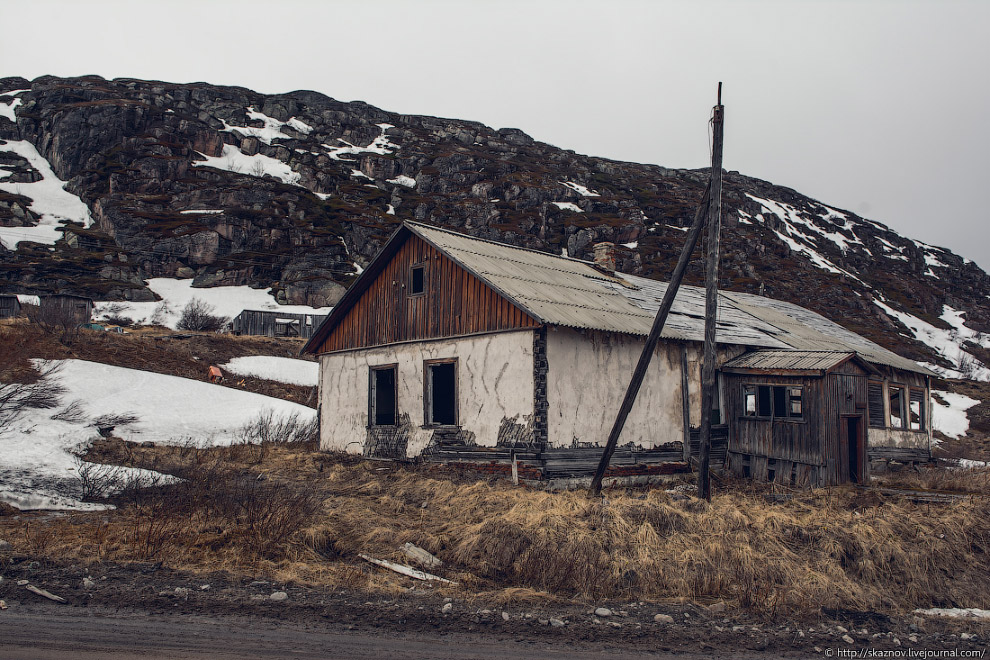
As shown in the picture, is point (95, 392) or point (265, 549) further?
point (95, 392)

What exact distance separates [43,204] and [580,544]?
98.4m

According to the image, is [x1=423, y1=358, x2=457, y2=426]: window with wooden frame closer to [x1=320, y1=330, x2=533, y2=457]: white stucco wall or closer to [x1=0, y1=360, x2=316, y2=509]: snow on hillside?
[x1=320, y1=330, x2=533, y2=457]: white stucco wall

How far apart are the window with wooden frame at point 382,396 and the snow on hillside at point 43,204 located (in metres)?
70.0

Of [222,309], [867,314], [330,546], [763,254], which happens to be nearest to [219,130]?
[222,309]

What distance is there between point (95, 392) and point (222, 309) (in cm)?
3991

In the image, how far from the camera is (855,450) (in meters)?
16.9

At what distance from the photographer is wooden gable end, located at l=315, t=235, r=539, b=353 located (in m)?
14.7

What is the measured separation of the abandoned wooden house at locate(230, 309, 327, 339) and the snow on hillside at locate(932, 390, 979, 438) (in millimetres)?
38767

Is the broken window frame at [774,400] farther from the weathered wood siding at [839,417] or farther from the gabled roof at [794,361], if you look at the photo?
the weathered wood siding at [839,417]

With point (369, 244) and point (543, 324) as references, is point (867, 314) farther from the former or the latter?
point (543, 324)

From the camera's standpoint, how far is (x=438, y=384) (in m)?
18.4

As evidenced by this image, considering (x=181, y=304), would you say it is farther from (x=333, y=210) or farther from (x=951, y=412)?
(x=951, y=412)

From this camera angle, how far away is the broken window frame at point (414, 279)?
16500 mm

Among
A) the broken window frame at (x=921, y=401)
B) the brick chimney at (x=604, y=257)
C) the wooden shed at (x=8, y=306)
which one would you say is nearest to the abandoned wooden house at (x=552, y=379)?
the broken window frame at (x=921, y=401)
